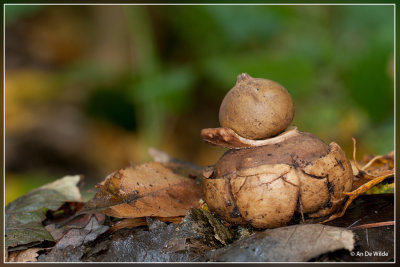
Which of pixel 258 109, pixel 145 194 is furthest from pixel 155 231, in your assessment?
pixel 258 109

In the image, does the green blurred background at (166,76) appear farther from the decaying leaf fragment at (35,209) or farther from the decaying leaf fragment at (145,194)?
the decaying leaf fragment at (145,194)

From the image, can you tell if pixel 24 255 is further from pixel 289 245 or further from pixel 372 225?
pixel 372 225

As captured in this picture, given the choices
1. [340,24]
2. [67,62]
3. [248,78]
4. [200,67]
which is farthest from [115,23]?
[248,78]

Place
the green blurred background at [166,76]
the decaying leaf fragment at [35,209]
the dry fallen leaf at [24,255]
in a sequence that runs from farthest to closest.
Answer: the green blurred background at [166,76]
the decaying leaf fragment at [35,209]
the dry fallen leaf at [24,255]

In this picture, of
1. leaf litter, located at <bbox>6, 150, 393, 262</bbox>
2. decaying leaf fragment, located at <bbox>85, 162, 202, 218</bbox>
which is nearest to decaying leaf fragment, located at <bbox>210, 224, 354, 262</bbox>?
leaf litter, located at <bbox>6, 150, 393, 262</bbox>

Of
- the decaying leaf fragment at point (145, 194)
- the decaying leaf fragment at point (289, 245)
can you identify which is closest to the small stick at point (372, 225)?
the decaying leaf fragment at point (289, 245)

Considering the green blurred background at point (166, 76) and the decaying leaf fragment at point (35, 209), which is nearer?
the decaying leaf fragment at point (35, 209)

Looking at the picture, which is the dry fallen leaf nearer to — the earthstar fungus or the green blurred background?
the earthstar fungus
